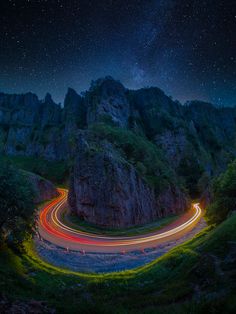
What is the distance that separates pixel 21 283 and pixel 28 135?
141 m

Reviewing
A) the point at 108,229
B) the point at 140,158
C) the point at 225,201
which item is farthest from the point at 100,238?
the point at 140,158

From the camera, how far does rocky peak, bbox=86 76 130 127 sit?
86.6 metres

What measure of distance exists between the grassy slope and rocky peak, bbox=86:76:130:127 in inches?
2686

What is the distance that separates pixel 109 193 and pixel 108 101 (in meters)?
67.9

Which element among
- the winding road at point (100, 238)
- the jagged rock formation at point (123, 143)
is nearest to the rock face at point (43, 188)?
the jagged rock formation at point (123, 143)

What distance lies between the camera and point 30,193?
20.6 meters

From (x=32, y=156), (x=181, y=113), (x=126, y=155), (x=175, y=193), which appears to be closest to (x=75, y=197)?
(x=126, y=155)

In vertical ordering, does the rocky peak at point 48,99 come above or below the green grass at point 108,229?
above

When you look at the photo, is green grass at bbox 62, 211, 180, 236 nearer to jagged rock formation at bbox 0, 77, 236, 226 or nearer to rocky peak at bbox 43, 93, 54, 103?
jagged rock formation at bbox 0, 77, 236, 226

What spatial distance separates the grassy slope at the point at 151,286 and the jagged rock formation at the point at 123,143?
1974 centimetres

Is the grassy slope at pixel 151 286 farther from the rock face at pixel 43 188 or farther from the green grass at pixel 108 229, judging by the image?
the rock face at pixel 43 188

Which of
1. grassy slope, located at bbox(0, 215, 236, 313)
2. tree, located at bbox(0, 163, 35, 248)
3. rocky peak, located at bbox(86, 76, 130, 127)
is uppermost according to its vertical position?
rocky peak, located at bbox(86, 76, 130, 127)

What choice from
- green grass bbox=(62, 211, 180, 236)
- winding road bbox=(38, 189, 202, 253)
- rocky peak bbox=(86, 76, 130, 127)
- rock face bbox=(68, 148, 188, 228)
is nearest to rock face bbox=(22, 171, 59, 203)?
rock face bbox=(68, 148, 188, 228)

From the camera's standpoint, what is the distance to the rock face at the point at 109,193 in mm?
34406
